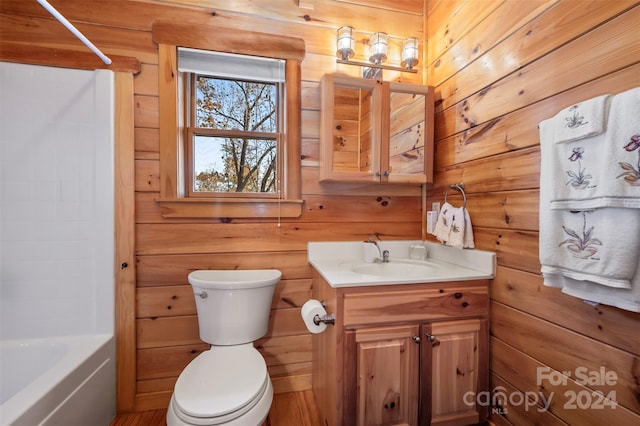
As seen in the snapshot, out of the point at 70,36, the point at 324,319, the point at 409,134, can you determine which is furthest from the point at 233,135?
the point at 324,319

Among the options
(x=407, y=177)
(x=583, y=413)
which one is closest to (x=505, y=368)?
(x=583, y=413)

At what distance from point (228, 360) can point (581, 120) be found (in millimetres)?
1571

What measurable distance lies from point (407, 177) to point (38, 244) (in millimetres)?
1992

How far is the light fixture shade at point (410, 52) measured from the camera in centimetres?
162

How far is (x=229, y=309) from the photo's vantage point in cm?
132

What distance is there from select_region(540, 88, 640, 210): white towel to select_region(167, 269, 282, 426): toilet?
1248 millimetres

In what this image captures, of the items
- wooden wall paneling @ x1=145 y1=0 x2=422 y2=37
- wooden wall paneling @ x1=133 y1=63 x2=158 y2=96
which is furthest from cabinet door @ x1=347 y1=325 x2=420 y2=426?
wooden wall paneling @ x1=145 y1=0 x2=422 y2=37

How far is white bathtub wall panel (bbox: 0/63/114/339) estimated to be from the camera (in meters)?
1.34

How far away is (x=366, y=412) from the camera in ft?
3.66

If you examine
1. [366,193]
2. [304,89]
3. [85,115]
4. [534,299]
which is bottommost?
[534,299]

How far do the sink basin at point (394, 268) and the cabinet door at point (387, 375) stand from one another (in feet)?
1.25

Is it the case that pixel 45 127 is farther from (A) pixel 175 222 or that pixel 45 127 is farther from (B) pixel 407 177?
(B) pixel 407 177

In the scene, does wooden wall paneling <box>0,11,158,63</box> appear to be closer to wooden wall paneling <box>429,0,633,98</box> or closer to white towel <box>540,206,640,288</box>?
wooden wall paneling <box>429,0,633,98</box>

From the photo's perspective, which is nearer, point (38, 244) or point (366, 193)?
point (38, 244)
